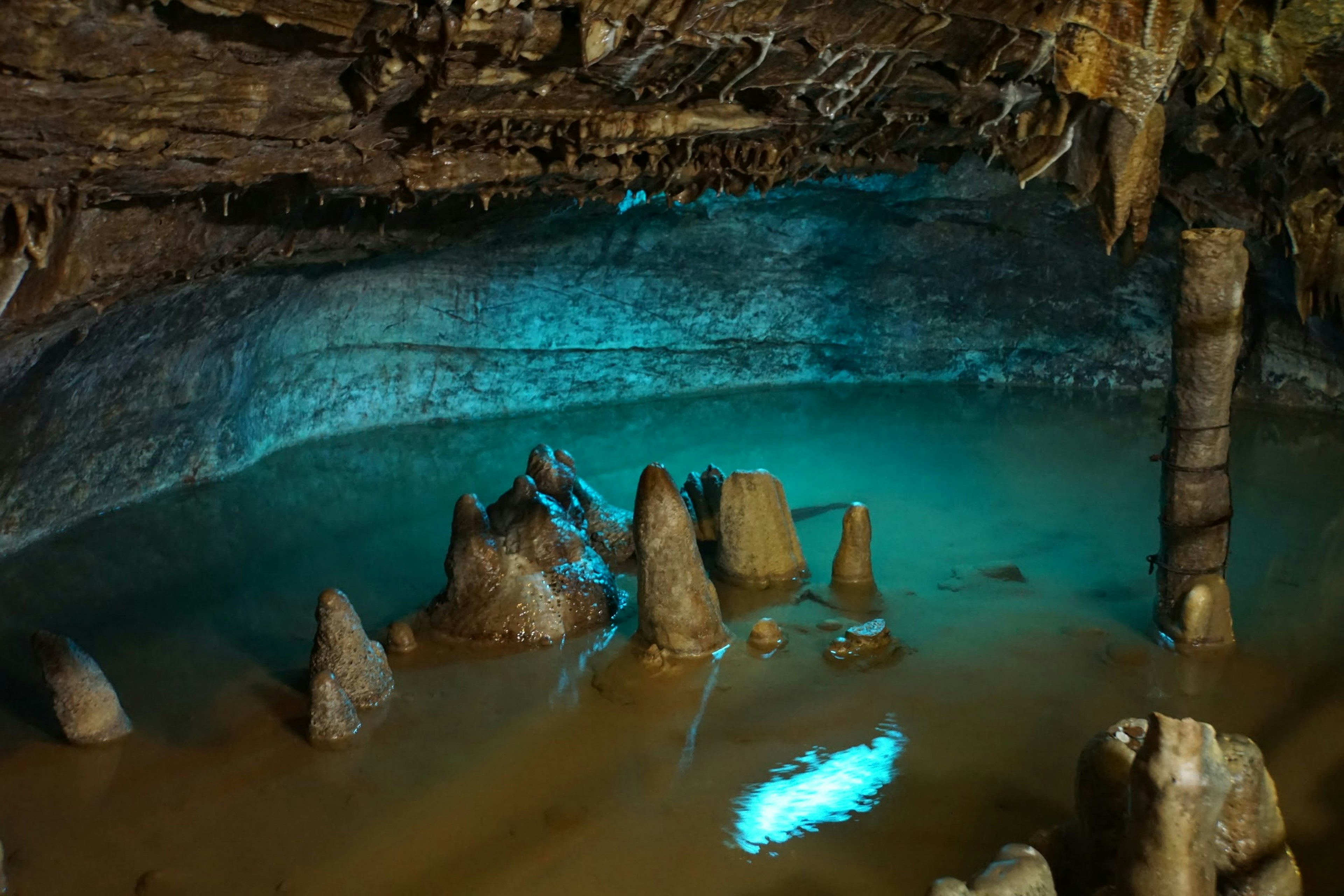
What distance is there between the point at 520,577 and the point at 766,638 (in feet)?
5.51

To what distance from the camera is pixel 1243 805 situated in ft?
13.1

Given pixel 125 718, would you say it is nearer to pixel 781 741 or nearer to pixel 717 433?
pixel 781 741

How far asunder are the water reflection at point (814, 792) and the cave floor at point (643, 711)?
2 cm

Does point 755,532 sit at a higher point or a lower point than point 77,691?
higher

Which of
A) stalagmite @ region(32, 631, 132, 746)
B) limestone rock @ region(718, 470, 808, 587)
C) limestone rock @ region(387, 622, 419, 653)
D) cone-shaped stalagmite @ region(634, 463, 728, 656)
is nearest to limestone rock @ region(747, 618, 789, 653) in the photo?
cone-shaped stalagmite @ region(634, 463, 728, 656)

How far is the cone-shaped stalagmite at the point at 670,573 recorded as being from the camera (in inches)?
255

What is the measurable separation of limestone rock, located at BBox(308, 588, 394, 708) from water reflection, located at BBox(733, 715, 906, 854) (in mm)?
2317

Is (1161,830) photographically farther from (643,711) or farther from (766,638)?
(766,638)

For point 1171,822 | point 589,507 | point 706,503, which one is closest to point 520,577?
point 589,507

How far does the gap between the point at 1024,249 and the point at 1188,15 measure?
29.6 ft

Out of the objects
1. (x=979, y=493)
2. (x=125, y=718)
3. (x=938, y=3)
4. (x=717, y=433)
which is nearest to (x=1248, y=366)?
(x=979, y=493)

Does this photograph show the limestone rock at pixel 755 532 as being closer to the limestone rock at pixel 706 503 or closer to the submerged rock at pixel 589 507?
the limestone rock at pixel 706 503

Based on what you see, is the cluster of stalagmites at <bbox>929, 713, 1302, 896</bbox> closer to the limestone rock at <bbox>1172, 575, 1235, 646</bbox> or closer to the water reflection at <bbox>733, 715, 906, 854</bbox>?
the water reflection at <bbox>733, 715, 906, 854</bbox>

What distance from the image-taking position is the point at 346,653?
6.04m
